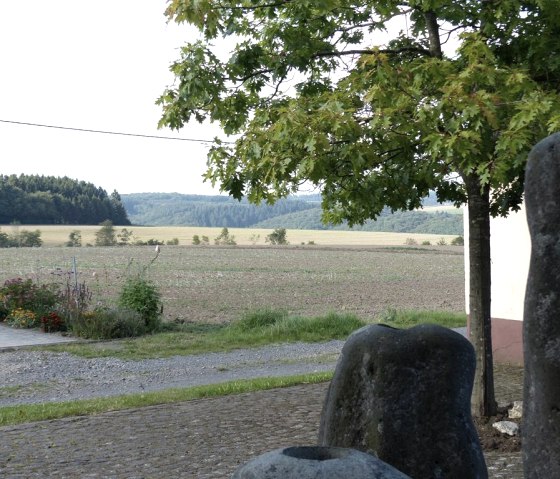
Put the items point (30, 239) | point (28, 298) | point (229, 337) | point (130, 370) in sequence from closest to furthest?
point (130, 370), point (229, 337), point (28, 298), point (30, 239)

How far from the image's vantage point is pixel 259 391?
40.8ft

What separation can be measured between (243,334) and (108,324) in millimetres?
3313

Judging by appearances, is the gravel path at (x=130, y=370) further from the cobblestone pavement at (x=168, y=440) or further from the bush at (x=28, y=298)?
Result: the bush at (x=28, y=298)

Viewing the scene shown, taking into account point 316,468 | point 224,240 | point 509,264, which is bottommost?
point 316,468

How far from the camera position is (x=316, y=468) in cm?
400

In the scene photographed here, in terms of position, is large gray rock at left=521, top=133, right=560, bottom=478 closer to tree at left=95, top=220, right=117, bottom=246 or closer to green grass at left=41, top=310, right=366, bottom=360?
green grass at left=41, top=310, right=366, bottom=360

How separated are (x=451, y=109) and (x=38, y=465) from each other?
17.5 ft

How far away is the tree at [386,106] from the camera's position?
26.5 feet

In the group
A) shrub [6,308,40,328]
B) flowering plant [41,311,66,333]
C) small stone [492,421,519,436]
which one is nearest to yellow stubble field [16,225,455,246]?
shrub [6,308,40,328]

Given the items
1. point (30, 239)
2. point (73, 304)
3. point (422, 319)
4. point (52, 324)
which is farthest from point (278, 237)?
point (52, 324)

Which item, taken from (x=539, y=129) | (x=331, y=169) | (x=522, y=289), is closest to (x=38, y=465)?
(x=331, y=169)

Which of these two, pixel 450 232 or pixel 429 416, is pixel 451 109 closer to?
pixel 429 416

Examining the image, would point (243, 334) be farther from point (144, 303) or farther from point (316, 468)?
point (316, 468)

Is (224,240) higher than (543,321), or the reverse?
(224,240)
